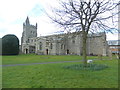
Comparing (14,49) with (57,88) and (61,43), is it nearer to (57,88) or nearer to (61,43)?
(61,43)

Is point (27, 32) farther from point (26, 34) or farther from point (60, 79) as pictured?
point (60, 79)

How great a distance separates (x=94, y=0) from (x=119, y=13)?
2.55 metres

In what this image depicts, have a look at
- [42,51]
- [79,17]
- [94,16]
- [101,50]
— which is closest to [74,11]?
[79,17]

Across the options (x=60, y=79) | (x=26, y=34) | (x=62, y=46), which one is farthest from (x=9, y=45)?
(x=60, y=79)

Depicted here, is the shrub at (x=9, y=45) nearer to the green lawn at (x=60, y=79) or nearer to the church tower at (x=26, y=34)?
the church tower at (x=26, y=34)

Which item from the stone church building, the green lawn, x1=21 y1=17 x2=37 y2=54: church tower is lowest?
the green lawn

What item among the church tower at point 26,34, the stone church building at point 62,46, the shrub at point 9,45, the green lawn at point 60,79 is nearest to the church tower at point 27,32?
the church tower at point 26,34

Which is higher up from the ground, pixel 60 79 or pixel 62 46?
pixel 62 46

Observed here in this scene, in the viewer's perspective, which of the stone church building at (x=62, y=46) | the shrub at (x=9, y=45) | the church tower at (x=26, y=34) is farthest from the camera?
the church tower at (x=26, y=34)

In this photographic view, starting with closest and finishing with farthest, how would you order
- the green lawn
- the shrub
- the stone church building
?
1. the green lawn
2. the shrub
3. the stone church building

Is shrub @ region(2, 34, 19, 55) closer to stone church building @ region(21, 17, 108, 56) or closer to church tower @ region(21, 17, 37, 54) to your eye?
stone church building @ region(21, 17, 108, 56)

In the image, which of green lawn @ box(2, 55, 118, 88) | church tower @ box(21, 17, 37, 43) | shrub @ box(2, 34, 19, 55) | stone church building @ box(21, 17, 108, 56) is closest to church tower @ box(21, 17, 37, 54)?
church tower @ box(21, 17, 37, 43)

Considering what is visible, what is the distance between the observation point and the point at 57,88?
4.91 m

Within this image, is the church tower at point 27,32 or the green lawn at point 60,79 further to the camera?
the church tower at point 27,32
